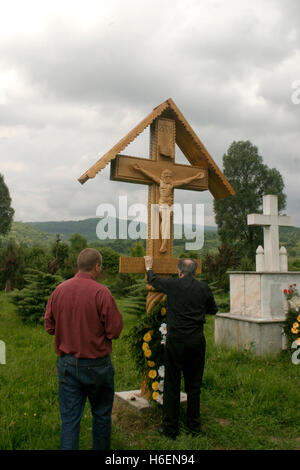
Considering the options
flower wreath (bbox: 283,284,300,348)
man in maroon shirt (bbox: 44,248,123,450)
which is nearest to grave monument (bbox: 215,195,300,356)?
flower wreath (bbox: 283,284,300,348)

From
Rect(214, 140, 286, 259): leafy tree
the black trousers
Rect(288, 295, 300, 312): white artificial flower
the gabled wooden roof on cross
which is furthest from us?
Rect(214, 140, 286, 259): leafy tree

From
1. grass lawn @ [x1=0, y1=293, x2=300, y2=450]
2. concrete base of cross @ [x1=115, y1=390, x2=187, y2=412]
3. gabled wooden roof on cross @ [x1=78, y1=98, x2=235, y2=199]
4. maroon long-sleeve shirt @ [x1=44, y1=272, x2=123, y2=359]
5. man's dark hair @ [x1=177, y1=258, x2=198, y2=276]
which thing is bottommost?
grass lawn @ [x1=0, y1=293, x2=300, y2=450]

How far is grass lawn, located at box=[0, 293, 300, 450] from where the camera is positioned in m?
3.96

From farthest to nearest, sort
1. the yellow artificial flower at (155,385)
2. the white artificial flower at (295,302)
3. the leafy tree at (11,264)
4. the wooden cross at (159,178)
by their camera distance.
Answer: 1. the leafy tree at (11,264)
2. the white artificial flower at (295,302)
3. the wooden cross at (159,178)
4. the yellow artificial flower at (155,385)

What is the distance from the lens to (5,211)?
40.9 m

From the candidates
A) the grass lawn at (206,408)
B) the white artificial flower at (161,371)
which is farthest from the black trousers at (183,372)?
the white artificial flower at (161,371)

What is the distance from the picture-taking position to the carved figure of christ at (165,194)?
504cm

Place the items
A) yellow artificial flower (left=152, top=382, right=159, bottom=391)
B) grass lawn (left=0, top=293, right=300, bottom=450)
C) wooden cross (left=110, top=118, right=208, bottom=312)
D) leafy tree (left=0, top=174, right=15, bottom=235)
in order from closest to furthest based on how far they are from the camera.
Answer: grass lawn (left=0, top=293, right=300, bottom=450), yellow artificial flower (left=152, top=382, right=159, bottom=391), wooden cross (left=110, top=118, right=208, bottom=312), leafy tree (left=0, top=174, right=15, bottom=235)

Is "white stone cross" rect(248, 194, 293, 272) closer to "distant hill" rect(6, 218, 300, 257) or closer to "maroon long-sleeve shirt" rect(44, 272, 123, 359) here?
"distant hill" rect(6, 218, 300, 257)

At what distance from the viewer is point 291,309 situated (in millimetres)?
7609

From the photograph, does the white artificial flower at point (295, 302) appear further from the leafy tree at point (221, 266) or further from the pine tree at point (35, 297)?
the leafy tree at point (221, 266)

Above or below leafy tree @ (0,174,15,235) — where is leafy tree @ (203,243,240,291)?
below

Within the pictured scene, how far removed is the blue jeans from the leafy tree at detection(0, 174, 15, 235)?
3970 centimetres
